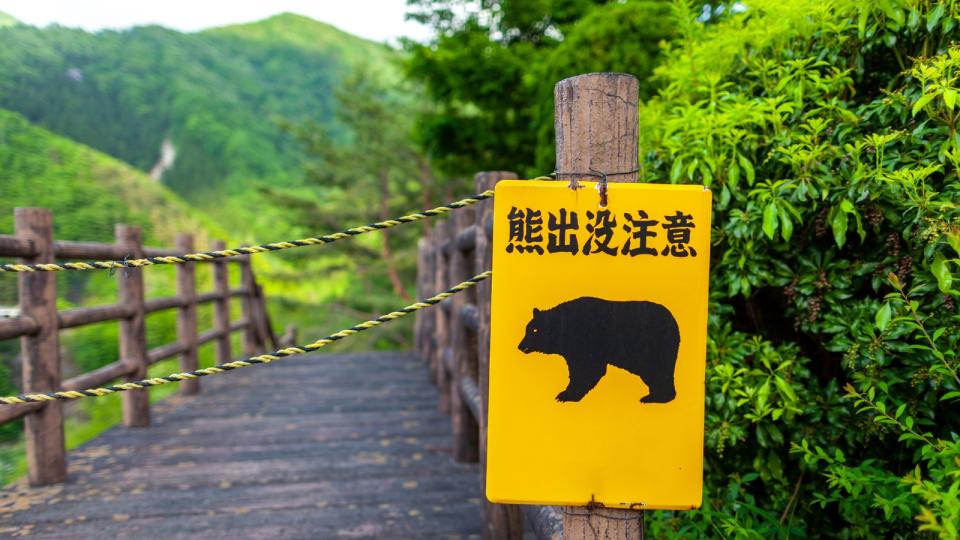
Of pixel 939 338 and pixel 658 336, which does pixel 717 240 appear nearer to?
pixel 939 338

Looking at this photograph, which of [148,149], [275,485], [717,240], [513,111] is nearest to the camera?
[717,240]

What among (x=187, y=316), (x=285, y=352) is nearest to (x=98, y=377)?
(x=187, y=316)

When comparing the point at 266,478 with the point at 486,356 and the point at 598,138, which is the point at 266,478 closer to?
the point at 486,356

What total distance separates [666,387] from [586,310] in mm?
201

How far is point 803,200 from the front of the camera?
4.88 feet

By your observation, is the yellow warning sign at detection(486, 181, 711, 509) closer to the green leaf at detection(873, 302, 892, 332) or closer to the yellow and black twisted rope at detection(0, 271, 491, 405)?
the yellow and black twisted rope at detection(0, 271, 491, 405)

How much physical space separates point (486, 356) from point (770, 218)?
106 centimetres

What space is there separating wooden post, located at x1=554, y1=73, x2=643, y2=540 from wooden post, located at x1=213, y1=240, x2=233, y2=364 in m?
4.64

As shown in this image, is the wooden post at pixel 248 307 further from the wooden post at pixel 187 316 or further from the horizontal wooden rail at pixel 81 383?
the horizontal wooden rail at pixel 81 383

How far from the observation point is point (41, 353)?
8.59 feet

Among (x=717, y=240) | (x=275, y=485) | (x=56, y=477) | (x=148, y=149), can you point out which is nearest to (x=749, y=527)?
(x=717, y=240)

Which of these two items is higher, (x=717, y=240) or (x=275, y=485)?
(x=717, y=240)

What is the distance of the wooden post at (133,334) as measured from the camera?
352cm

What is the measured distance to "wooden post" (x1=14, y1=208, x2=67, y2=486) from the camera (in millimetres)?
→ 2594
